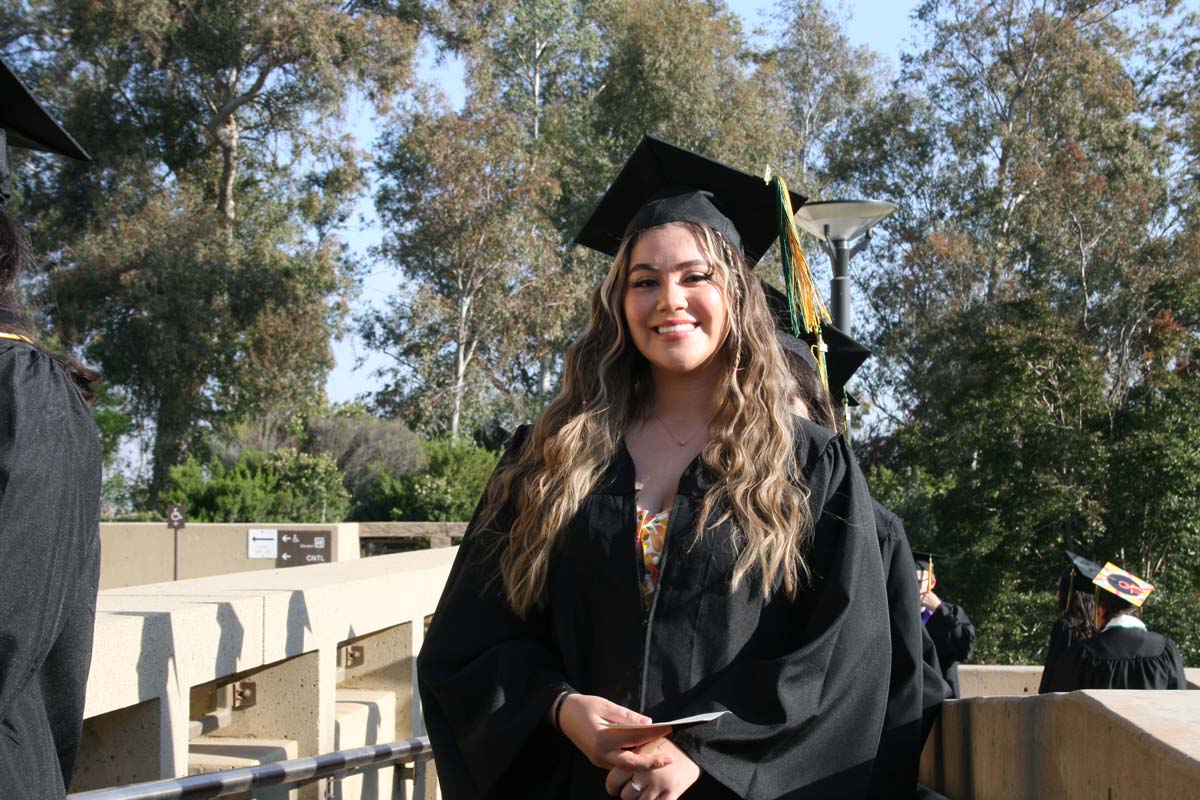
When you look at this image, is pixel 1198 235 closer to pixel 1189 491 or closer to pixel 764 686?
pixel 1189 491

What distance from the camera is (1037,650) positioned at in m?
15.2

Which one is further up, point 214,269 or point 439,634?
point 214,269

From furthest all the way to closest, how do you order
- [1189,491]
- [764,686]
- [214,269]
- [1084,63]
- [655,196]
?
[1084,63]
[214,269]
[1189,491]
[655,196]
[764,686]

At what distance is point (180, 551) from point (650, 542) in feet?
52.9

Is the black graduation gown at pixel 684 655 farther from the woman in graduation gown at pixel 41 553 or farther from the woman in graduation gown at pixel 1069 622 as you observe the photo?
the woman in graduation gown at pixel 1069 622

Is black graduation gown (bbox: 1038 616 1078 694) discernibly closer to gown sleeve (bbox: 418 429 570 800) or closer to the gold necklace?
the gold necklace

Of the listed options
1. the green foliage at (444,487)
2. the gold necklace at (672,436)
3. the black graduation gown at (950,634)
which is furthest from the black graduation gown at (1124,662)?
the green foliage at (444,487)

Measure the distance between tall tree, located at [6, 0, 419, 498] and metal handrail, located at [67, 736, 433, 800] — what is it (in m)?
23.9

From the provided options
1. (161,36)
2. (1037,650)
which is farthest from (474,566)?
(161,36)

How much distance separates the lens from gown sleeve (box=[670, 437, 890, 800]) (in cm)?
231

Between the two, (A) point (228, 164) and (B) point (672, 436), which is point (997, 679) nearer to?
(B) point (672, 436)

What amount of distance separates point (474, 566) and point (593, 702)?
46 cm

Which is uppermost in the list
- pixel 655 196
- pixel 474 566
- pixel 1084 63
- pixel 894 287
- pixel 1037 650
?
pixel 1084 63

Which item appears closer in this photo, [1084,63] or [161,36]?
[161,36]
